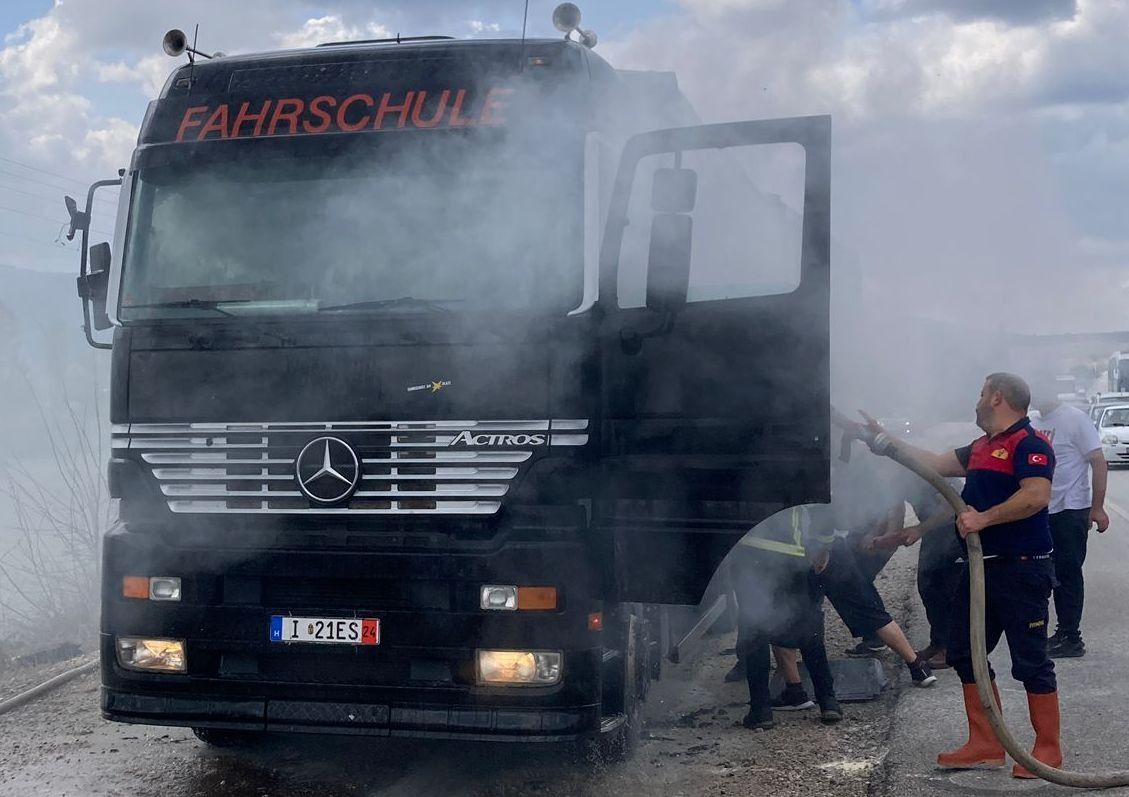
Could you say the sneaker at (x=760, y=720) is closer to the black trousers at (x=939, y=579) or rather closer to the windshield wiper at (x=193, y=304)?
the black trousers at (x=939, y=579)

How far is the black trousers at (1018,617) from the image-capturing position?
4.71 metres

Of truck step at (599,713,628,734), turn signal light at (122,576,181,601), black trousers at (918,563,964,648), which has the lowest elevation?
truck step at (599,713,628,734)

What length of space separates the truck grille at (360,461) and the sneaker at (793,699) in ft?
7.96

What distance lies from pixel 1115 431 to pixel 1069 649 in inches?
789

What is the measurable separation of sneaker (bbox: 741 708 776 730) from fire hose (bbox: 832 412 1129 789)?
1232 millimetres

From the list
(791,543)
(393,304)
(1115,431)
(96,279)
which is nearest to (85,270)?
(96,279)

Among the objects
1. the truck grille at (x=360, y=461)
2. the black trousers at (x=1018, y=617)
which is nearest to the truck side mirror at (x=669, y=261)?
the truck grille at (x=360, y=461)

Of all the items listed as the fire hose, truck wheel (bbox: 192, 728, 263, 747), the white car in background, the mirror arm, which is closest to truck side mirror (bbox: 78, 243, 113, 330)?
the mirror arm

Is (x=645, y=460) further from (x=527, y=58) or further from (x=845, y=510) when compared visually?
(x=845, y=510)

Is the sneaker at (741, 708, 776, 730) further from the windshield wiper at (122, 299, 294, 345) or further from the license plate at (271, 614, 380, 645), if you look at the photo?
the windshield wiper at (122, 299, 294, 345)

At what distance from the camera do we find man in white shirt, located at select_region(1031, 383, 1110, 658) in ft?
22.7

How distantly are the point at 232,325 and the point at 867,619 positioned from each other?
3835 millimetres

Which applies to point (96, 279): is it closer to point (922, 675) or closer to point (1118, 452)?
point (922, 675)

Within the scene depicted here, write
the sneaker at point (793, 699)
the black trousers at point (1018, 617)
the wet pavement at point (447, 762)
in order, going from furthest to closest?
the sneaker at point (793, 699)
the wet pavement at point (447, 762)
the black trousers at point (1018, 617)
